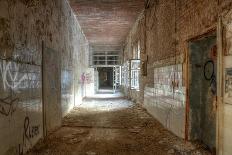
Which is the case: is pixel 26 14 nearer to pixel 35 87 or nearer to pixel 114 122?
pixel 35 87

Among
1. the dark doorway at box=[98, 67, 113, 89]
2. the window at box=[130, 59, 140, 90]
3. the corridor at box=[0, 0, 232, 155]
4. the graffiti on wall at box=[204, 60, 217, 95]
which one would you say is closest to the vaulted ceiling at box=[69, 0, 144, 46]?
the corridor at box=[0, 0, 232, 155]

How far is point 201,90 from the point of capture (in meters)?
4.64

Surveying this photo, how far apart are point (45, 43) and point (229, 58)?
12.5 ft

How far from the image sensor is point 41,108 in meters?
5.03

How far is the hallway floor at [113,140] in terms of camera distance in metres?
4.25

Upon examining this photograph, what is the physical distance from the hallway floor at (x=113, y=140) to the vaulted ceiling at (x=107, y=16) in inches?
167

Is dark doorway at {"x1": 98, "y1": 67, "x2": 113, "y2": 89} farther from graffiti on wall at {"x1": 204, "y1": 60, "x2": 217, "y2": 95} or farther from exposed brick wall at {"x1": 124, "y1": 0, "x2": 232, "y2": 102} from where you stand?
graffiti on wall at {"x1": 204, "y1": 60, "x2": 217, "y2": 95}

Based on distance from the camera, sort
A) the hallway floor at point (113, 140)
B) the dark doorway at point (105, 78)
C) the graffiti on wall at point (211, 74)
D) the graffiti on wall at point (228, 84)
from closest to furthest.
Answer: the graffiti on wall at point (228, 84) → the graffiti on wall at point (211, 74) → the hallway floor at point (113, 140) → the dark doorway at point (105, 78)

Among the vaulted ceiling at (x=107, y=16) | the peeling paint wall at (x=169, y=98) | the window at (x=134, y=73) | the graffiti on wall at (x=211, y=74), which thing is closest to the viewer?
the graffiti on wall at (x=211, y=74)

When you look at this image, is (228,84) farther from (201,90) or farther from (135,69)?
(135,69)

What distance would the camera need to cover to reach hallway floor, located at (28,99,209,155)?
4.25 metres

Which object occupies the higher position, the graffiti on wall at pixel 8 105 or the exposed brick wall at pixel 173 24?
the exposed brick wall at pixel 173 24

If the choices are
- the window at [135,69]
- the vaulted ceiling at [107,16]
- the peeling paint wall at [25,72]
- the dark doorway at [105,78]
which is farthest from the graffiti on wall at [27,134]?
the dark doorway at [105,78]

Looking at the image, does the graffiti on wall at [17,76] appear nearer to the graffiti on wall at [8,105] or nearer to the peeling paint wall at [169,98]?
the graffiti on wall at [8,105]
